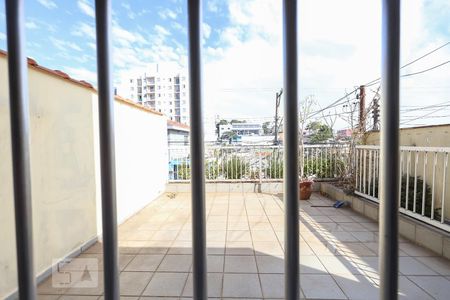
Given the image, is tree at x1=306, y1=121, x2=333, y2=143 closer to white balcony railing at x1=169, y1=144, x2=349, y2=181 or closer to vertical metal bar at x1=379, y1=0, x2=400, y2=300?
white balcony railing at x1=169, y1=144, x2=349, y2=181

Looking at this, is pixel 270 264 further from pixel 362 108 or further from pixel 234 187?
pixel 362 108

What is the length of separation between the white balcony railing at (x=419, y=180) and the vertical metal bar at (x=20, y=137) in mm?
2359

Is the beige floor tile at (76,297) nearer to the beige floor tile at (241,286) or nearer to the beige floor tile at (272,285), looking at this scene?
the beige floor tile at (241,286)

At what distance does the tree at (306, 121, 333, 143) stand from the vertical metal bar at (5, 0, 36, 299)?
6.05 metres

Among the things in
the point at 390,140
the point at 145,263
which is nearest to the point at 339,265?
the point at 145,263

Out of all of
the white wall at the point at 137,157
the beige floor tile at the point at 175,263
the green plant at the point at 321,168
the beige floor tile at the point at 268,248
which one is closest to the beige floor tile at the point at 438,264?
the beige floor tile at the point at 268,248

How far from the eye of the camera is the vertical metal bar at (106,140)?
423 mm

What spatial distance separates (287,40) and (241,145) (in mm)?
5891

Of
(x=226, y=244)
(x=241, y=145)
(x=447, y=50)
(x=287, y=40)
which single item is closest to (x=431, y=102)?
(x=447, y=50)

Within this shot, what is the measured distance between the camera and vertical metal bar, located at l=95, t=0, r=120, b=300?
1.39 feet

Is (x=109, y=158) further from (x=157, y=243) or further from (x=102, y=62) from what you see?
(x=157, y=243)

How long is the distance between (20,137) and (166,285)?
1.92m

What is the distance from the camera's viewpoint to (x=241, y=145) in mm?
6293

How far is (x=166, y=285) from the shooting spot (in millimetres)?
2018
